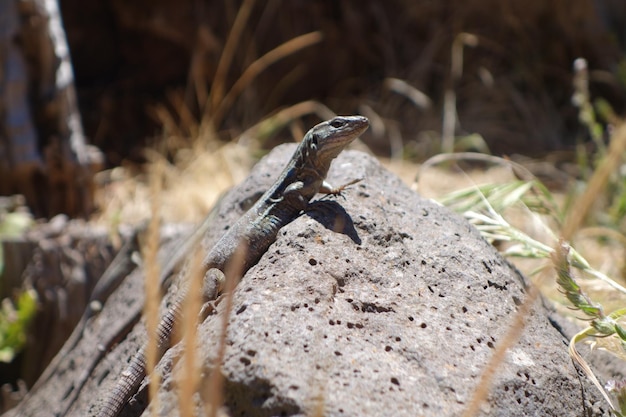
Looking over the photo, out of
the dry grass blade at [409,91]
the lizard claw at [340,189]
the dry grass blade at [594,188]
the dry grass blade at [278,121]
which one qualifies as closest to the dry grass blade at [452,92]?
the dry grass blade at [409,91]

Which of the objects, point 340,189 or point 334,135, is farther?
point 334,135

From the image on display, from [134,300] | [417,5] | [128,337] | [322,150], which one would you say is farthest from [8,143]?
[417,5]

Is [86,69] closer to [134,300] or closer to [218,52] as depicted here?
[218,52]

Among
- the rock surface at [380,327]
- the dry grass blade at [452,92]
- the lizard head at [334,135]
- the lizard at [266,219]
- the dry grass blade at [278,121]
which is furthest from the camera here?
the dry grass blade at [278,121]

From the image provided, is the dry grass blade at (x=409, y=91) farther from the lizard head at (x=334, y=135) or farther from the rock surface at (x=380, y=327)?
the rock surface at (x=380, y=327)

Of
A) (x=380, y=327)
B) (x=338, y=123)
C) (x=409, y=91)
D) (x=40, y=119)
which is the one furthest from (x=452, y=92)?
(x=380, y=327)

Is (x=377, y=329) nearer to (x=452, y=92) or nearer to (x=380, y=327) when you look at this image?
(x=380, y=327)
